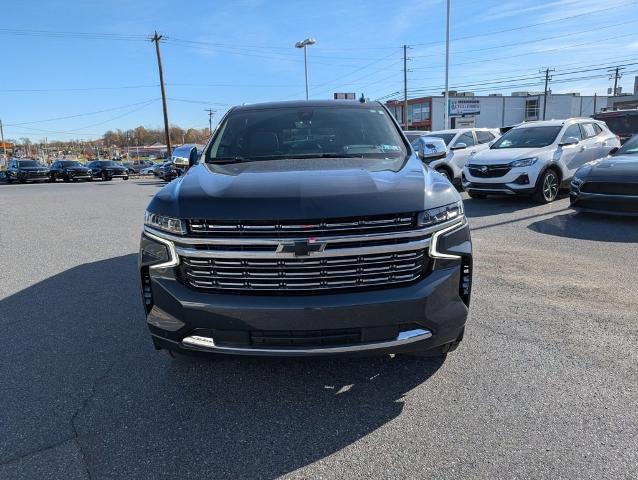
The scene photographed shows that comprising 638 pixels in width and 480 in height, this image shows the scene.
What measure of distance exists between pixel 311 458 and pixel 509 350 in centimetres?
188

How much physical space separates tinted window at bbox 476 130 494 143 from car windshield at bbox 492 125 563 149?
9.33ft

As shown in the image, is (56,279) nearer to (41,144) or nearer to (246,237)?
(246,237)

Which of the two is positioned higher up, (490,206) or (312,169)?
(312,169)

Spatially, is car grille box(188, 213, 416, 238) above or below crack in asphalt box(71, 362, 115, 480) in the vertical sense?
above

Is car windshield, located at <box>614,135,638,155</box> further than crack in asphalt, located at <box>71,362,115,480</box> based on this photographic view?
Yes

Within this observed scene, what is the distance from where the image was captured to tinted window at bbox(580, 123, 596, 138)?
37.9 ft

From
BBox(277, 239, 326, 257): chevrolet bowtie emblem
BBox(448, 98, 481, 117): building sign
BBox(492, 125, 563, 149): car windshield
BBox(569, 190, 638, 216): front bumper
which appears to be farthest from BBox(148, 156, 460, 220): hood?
BBox(448, 98, 481, 117): building sign

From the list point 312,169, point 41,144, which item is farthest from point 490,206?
point 41,144

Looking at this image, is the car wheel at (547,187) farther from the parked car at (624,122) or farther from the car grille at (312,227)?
the car grille at (312,227)

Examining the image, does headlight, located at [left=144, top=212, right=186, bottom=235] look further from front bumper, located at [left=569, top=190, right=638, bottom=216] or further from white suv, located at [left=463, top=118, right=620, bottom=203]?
white suv, located at [left=463, top=118, right=620, bottom=203]

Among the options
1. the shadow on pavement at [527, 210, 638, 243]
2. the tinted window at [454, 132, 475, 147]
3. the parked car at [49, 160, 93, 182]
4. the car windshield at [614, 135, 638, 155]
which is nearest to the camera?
the shadow on pavement at [527, 210, 638, 243]

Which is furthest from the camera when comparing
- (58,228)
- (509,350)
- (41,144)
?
(41,144)

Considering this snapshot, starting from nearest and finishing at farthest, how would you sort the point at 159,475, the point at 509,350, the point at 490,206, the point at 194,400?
the point at 159,475, the point at 194,400, the point at 509,350, the point at 490,206

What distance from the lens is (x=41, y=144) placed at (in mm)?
146625
